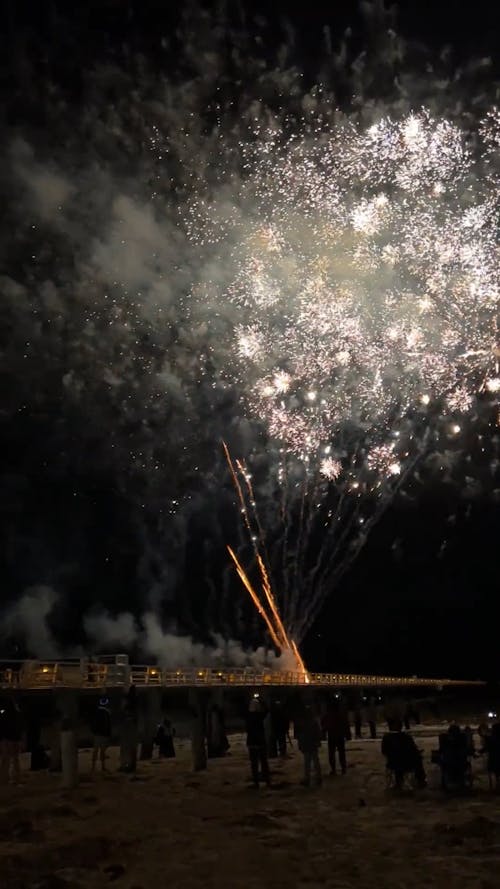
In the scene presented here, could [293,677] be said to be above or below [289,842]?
above

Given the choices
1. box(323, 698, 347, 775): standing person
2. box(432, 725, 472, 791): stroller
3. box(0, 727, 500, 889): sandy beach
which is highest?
box(323, 698, 347, 775): standing person

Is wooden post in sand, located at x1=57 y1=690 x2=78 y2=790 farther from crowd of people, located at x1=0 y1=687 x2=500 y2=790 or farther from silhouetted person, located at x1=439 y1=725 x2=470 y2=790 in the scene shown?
silhouetted person, located at x1=439 y1=725 x2=470 y2=790

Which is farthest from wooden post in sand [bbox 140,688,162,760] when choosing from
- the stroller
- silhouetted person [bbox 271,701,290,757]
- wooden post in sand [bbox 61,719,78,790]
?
the stroller

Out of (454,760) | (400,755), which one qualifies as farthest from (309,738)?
(454,760)

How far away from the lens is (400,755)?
13.0m

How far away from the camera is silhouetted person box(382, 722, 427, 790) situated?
42.4 ft

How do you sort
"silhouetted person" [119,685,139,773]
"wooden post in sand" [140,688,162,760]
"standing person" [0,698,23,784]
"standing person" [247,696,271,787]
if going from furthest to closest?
"wooden post in sand" [140,688,162,760], "silhouetted person" [119,685,139,773], "standing person" [0,698,23,784], "standing person" [247,696,271,787]

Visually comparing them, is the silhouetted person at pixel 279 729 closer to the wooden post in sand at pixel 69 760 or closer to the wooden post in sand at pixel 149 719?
the wooden post in sand at pixel 149 719

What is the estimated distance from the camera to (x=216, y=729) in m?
24.6

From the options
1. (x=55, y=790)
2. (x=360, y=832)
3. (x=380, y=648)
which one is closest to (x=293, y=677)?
(x=55, y=790)

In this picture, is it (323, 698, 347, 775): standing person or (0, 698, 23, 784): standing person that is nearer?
(323, 698, 347, 775): standing person

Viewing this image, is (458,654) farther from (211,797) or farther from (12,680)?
(211,797)

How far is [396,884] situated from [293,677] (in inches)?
1855

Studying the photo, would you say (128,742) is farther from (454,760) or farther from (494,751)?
(494,751)
